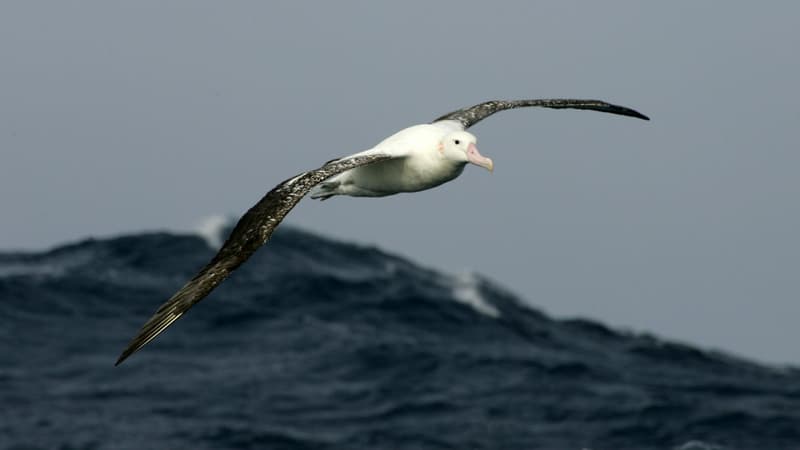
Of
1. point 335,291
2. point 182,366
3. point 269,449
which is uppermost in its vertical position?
point 335,291

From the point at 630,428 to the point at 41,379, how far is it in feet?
46.8

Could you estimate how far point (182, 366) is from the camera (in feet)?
100

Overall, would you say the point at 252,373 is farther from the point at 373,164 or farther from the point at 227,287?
the point at 373,164

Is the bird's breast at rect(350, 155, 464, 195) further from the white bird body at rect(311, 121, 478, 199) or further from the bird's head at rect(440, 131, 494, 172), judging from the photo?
the bird's head at rect(440, 131, 494, 172)

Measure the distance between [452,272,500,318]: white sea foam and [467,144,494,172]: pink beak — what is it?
21.0m

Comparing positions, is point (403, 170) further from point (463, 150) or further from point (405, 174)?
point (463, 150)

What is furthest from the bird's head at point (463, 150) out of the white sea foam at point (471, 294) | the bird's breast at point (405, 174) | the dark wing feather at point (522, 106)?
the white sea foam at point (471, 294)

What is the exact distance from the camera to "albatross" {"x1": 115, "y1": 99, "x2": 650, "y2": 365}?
1095 cm

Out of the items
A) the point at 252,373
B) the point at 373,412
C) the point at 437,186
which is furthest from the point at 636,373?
the point at 437,186

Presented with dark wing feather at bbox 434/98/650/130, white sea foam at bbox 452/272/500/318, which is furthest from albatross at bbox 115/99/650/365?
white sea foam at bbox 452/272/500/318

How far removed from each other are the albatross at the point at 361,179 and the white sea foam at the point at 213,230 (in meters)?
22.9

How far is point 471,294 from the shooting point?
3519 cm

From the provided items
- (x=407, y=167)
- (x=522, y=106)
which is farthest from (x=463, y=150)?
(x=522, y=106)

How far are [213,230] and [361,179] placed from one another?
2507 cm
